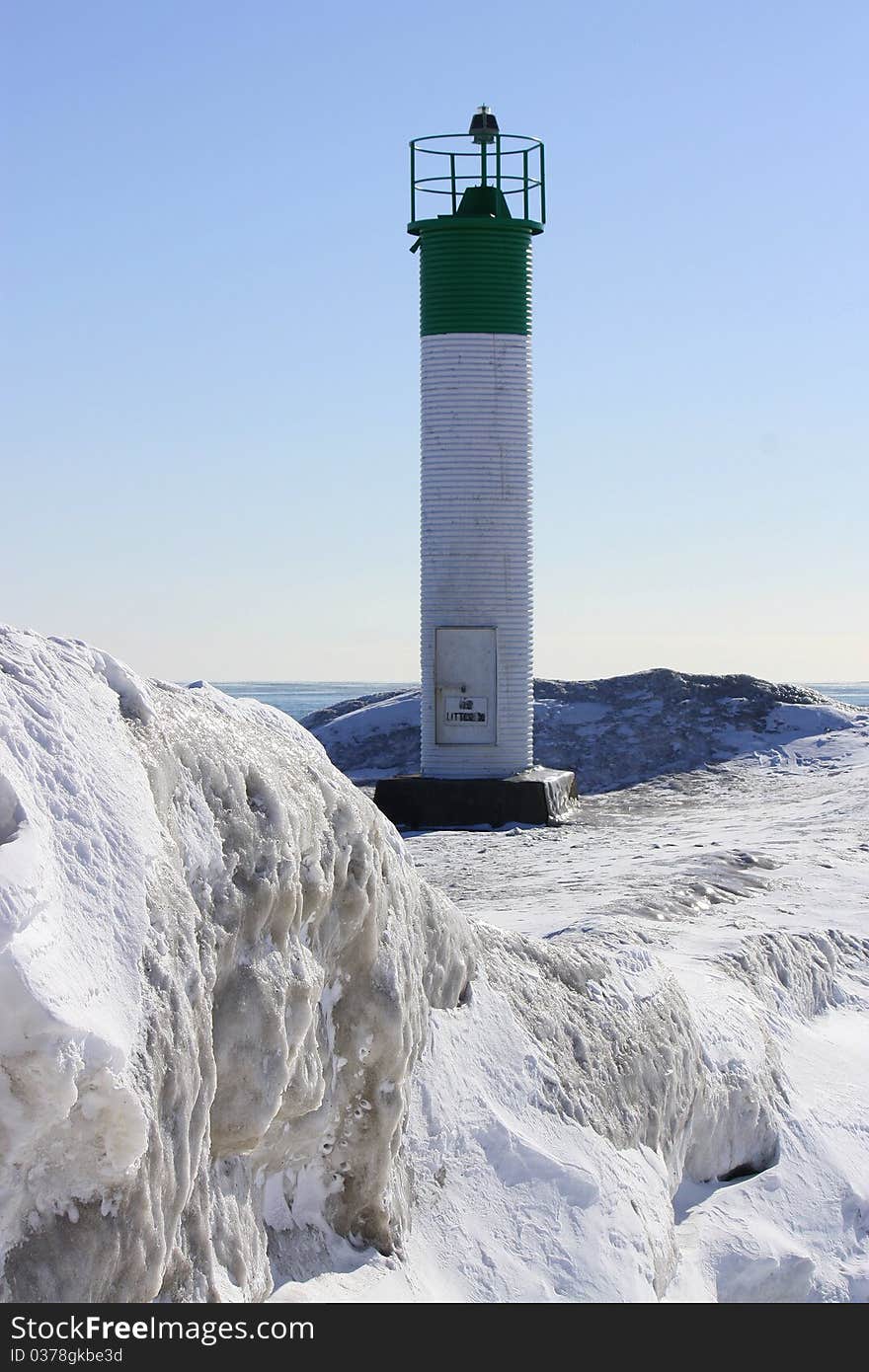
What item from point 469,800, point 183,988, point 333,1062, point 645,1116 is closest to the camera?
point 183,988

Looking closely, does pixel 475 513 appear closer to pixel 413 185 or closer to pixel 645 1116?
pixel 413 185

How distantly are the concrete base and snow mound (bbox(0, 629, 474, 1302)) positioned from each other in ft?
38.6

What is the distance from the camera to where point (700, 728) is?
2191cm

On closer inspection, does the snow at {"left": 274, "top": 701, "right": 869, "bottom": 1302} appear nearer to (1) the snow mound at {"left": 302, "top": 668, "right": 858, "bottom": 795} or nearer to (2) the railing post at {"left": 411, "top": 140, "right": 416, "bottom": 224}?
(2) the railing post at {"left": 411, "top": 140, "right": 416, "bottom": 224}

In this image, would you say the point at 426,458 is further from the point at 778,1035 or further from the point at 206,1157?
the point at 206,1157

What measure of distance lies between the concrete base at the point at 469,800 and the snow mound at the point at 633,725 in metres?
3.45

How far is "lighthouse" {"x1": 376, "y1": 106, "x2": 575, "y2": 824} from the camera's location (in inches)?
661

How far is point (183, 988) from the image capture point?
3328 millimetres

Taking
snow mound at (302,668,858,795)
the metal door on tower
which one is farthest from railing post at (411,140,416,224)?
snow mound at (302,668,858,795)

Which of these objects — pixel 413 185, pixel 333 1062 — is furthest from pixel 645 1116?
pixel 413 185

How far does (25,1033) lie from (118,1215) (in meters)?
0.54

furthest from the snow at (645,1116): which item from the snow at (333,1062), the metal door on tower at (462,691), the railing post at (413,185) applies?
the railing post at (413,185)

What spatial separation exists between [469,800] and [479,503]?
3.36m
